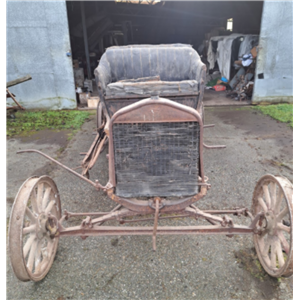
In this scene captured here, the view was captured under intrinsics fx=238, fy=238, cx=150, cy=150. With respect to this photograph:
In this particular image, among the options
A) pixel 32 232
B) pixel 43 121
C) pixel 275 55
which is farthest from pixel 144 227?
pixel 275 55

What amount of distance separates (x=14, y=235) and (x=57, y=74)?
22.0 ft

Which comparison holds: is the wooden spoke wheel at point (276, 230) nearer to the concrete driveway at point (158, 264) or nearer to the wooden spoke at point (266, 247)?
the wooden spoke at point (266, 247)

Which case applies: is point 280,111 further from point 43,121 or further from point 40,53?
point 40,53

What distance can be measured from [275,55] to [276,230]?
7.42 m

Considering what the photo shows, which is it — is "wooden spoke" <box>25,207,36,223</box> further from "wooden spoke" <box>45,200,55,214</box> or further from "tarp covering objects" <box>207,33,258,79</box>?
"tarp covering objects" <box>207,33,258,79</box>

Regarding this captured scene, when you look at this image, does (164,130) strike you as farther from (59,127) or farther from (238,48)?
(238,48)

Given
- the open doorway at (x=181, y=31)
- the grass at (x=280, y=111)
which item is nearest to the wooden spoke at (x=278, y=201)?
the grass at (x=280, y=111)

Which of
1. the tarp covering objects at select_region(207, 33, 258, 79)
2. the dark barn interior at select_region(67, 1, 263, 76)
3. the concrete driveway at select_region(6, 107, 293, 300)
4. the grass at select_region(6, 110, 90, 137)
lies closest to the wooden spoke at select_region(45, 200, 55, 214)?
the concrete driveway at select_region(6, 107, 293, 300)

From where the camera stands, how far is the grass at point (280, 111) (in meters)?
6.65

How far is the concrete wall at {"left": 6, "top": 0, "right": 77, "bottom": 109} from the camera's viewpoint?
698cm

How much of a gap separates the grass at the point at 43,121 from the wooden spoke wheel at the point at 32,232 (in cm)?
434

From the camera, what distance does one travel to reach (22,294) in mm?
2150

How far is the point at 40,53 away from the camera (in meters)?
7.33

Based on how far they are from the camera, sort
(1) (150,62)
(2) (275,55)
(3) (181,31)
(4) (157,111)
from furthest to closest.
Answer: (3) (181,31)
(2) (275,55)
(1) (150,62)
(4) (157,111)
